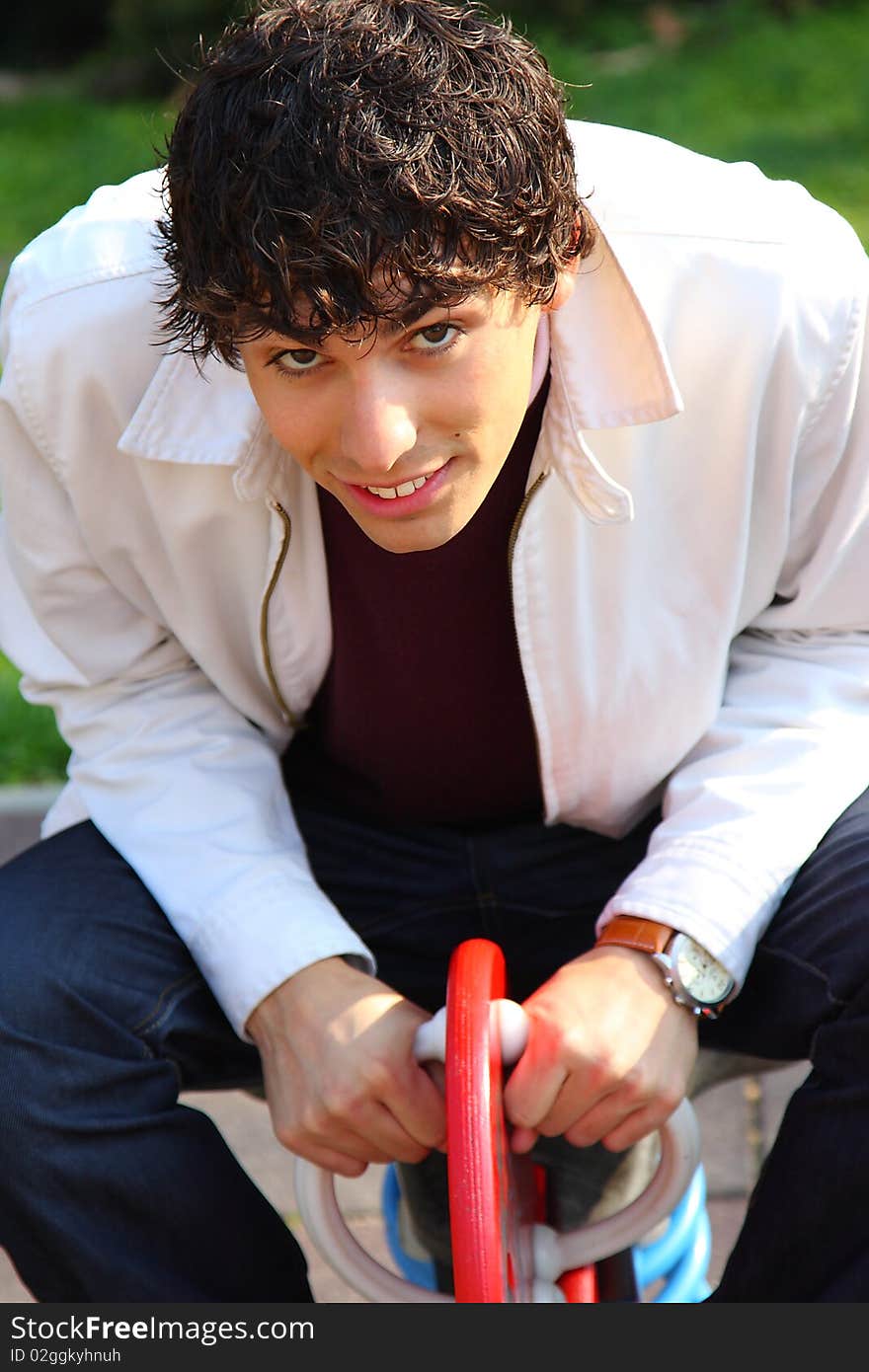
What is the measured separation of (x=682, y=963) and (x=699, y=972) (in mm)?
27

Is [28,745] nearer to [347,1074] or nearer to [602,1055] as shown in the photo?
[347,1074]

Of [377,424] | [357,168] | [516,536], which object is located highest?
[357,168]

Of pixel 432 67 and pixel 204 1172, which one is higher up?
pixel 432 67

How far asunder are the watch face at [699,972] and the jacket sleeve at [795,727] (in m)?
0.02

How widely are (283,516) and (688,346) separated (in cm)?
49

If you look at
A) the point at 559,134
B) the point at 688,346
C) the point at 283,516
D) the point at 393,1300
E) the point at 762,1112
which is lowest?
the point at 762,1112

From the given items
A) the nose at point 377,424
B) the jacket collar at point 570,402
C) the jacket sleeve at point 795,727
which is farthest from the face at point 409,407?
the jacket sleeve at point 795,727

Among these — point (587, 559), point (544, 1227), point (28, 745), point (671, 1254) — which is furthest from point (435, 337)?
point (28, 745)

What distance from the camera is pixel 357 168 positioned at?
1.53 m

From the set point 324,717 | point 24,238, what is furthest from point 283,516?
point 24,238

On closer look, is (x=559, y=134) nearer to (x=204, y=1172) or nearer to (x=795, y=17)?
(x=204, y=1172)

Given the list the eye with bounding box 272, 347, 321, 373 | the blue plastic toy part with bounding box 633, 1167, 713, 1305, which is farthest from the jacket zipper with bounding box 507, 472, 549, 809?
the blue plastic toy part with bounding box 633, 1167, 713, 1305

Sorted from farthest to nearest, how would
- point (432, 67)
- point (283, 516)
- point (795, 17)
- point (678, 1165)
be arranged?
point (795, 17)
point (283, 516)
point (678, 1165)
point (432, 67)

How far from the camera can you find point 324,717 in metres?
2.17
